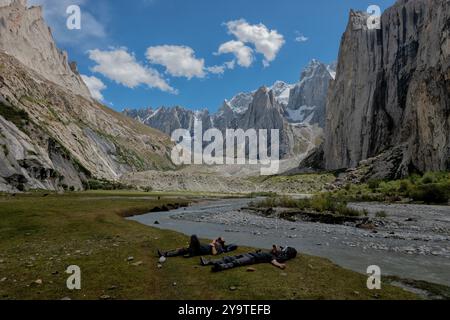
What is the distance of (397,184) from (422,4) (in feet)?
433

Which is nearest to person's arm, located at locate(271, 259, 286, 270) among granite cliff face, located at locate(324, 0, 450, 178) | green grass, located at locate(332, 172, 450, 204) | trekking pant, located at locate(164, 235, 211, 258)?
trekking pant, located at locate(164, 235, 211, 258)

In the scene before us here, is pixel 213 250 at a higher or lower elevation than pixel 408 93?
lower

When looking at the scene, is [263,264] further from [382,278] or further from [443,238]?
[443,238]

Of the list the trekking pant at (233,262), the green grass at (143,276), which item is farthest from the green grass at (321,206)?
the trekking pant at (233,262)

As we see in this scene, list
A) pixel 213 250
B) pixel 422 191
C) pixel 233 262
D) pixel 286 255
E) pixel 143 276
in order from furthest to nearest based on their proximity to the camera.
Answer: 1. pixel 422 191
2. pixel 213 250
3. pixel 286 255
4. pixel 233 262
5. pixel 143 276

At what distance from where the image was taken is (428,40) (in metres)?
126

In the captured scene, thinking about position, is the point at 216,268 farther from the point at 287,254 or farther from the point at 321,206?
the point at 321,206

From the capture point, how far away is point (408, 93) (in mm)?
148250

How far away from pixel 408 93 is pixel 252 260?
153m

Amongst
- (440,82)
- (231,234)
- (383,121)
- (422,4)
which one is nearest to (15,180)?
(231,234)

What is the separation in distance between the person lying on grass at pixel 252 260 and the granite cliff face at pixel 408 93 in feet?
303

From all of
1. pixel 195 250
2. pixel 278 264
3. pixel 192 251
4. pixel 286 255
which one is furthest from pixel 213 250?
pixel 278 264

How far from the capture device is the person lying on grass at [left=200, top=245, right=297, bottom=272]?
58.4 ft

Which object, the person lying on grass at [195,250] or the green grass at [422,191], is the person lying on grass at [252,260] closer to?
the person lying on grass at [195,250]
